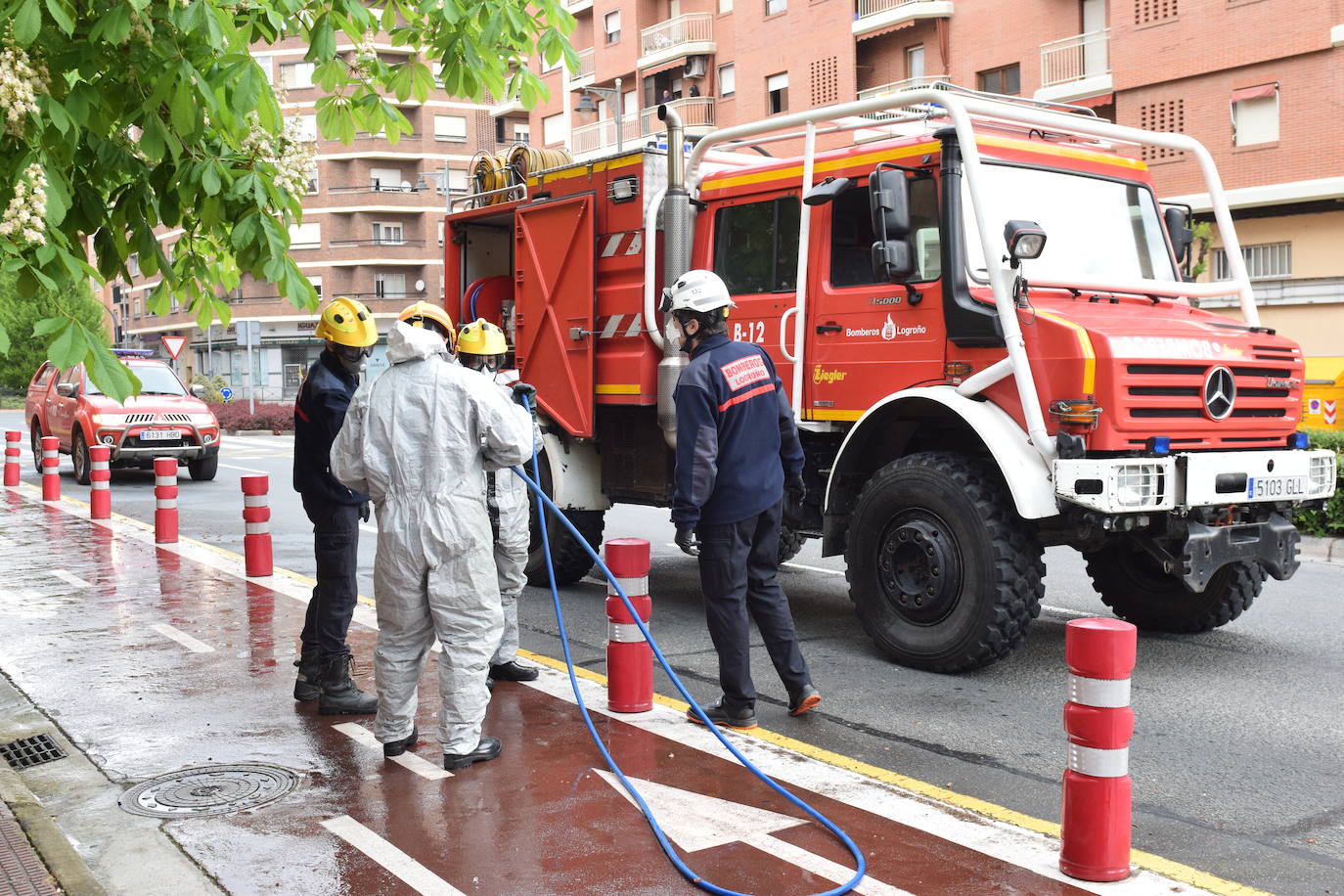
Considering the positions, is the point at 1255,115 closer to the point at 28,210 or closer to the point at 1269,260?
the point at 1269,260

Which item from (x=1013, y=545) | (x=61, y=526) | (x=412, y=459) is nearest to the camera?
(x=412, y=459)

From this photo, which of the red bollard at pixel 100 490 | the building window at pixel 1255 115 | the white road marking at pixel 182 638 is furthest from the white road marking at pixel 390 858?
the building window at pixel 1255 115

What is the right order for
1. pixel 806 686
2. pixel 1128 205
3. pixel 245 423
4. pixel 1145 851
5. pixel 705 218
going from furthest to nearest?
1. pixel 245 423
2. pixel 705 218
3. pixel 1128 205
4. pixel 806 686
5. pixel 1145 851

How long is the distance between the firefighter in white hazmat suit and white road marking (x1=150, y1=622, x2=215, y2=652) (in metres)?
2.64

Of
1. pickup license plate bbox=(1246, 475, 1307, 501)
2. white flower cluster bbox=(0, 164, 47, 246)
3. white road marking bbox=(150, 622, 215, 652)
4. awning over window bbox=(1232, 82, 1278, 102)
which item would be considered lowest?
white road marking bbox=(150, 622, 215, 652)

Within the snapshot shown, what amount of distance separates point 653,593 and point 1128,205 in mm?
4087

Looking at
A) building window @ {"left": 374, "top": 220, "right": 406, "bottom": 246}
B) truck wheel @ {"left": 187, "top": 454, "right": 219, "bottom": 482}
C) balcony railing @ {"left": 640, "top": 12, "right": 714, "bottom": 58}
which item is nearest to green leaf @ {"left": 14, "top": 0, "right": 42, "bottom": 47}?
truck wheel @ {"left": 187, "top": 454, "right": 219, "bottom": 482}

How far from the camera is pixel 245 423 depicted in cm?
3825

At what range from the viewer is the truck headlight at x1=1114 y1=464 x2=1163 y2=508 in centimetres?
605

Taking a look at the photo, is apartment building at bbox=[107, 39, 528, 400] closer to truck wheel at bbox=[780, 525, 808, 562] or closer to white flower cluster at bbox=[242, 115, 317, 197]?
truck wheel at bbox=[780, 525, 808, 562]

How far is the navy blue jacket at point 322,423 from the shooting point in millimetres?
5820

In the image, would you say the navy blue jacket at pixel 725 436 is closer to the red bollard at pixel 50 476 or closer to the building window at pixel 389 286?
the red bollard at pixel 50 476

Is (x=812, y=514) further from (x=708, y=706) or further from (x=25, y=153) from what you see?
(x=25, y=153)

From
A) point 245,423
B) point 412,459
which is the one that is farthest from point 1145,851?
point 245,423
